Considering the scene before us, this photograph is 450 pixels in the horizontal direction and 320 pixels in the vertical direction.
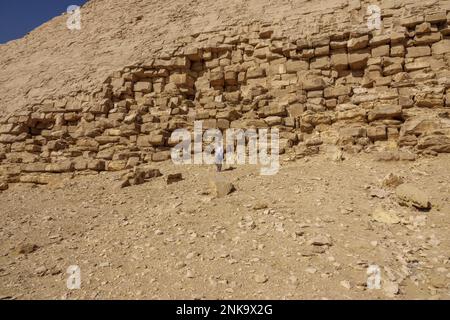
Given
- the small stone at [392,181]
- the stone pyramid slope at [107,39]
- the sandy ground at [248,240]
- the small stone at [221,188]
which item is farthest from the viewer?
the stone pyramid slope at [107,39]

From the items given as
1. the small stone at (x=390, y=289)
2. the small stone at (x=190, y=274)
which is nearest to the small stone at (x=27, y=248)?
the small stone at (x=190, y=274)

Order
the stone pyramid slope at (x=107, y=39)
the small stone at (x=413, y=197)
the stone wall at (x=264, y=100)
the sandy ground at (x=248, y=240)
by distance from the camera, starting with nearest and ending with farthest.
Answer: the sandy ground at (x=248, y=240) → the small stone at (x=413, y=197) → the stone wall at (x=264, y=100) → the stone pyramid slope at (x=107, y=39)

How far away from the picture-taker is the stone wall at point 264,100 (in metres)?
6.79

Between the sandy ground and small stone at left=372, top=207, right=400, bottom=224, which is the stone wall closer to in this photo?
the sandy ground

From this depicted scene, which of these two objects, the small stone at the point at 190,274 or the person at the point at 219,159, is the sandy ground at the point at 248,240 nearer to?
the small stone at the point at 190,274

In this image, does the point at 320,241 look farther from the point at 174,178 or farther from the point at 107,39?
the point at 107,39

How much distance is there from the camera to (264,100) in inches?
317

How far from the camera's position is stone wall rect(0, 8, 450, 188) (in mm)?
6789

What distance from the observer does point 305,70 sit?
26.6 ft

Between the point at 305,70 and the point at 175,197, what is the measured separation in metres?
4.95

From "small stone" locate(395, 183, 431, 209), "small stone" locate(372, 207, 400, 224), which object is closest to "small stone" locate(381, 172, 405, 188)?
"small stone" locate(395, 183, 431, 209)

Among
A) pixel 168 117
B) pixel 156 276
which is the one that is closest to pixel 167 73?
pixel 168 117

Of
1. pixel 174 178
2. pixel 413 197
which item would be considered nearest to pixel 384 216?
pixel 413 197

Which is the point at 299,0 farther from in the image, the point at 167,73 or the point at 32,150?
the point at 32,150
